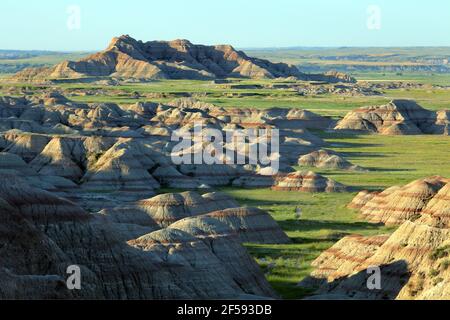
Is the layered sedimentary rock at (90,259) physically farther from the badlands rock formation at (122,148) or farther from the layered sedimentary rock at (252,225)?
the badlands rock formation at (122,148)

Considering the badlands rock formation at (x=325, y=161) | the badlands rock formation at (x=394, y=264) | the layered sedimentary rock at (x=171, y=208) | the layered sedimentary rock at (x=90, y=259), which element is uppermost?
the layered sedimentary rock at (x=90, y=259)

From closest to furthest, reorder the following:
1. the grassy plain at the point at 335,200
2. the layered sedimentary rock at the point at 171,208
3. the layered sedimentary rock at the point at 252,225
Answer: the grassy plain at the point at 335,200, the layered sedimentary rock at the point at 252,225, the layered sedimentary rock at the point at 171,208

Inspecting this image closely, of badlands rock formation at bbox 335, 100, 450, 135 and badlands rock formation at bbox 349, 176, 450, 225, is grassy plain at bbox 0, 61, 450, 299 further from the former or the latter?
badlands rock formation at bbox 335, 100, 450, 135

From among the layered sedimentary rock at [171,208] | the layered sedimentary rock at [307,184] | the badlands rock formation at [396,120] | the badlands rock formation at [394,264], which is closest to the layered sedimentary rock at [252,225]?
the layered sedimentary rock at [171,208]

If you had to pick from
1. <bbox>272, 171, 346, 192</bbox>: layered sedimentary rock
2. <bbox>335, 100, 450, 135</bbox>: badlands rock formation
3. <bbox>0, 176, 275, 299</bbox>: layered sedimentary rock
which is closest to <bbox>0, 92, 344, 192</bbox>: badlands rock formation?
<bbox>272, 171, 346, 192</bbox>: layered sedimentary rock

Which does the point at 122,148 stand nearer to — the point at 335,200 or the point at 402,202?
the point at 335,200

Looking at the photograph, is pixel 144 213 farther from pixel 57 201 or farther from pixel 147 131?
pixel 147 131

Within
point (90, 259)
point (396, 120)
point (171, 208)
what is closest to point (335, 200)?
point (171, 208)

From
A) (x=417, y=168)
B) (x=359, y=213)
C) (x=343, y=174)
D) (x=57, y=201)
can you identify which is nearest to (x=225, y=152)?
(x=343, y=174)
